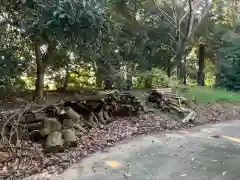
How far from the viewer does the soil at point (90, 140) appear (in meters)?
4.54

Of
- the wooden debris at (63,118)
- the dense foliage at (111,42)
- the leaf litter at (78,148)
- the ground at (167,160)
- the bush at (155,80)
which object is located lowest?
the ground at (167,160)

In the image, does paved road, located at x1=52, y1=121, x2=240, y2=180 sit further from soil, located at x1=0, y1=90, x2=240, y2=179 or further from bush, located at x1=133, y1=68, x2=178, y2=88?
bush, located at x1=133, y1=68, x2=178, y2=88

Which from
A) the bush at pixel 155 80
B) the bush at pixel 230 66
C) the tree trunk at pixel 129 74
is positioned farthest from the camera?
the bush at pixel 230 66

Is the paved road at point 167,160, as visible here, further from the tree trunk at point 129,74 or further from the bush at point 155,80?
the bush at point 155,80

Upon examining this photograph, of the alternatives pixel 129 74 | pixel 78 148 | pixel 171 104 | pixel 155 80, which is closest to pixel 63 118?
pixel 78 148

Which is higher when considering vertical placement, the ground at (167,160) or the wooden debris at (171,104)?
the wooden debris at (171,104)

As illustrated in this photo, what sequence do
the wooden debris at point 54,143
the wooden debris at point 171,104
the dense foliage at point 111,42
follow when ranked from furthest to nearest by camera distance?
the wooden debris at point 171,104 < the wooden debris at point 54,143 < the dense foliage at point 111,42

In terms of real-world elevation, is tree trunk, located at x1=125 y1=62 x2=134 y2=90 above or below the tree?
below

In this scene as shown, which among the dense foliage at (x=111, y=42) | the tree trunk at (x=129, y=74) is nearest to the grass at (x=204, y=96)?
the dense foliage at (x=111, y=42)

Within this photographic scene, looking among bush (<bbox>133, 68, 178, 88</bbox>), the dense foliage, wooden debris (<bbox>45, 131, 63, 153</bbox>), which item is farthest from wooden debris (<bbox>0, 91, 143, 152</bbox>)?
bush (<bbox>133, 68, 178, 88</bbox>)

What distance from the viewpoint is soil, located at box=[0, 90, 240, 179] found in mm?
4543

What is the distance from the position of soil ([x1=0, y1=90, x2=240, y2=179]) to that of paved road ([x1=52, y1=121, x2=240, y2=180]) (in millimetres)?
281

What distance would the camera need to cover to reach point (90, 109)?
7.46 metres

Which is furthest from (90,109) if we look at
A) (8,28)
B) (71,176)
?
(71,176)
